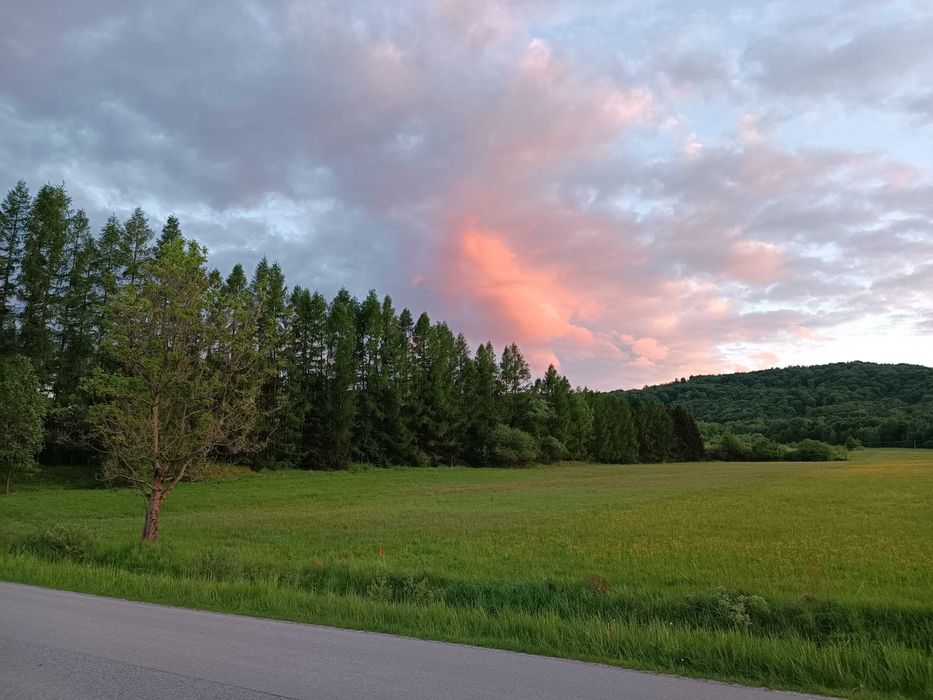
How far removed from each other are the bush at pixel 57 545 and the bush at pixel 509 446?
71.8 metres

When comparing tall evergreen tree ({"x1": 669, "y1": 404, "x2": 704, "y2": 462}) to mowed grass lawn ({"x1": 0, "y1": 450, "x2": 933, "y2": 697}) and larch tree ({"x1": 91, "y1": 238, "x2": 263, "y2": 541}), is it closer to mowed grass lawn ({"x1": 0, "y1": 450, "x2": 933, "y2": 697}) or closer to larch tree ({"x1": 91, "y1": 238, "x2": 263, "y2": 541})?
mowed grass lawn ({"x1": 0, "y1": 450, "x2": 933, "y2": 697})

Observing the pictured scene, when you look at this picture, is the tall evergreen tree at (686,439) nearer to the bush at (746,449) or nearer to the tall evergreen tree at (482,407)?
the bush at (746,449)

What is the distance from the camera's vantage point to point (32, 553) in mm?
15391

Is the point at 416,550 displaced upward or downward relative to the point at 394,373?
downward

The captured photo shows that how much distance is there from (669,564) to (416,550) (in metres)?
7.71

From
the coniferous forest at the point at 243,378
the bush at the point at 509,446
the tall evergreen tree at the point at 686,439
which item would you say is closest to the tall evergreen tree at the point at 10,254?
the coniferous forest at the point at 243,378

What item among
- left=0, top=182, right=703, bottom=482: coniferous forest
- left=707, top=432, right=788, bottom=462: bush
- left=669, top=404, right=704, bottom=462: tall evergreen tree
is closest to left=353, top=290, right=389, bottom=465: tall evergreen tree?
left=0, top=182, right=703, bottom=482: coniferous forest

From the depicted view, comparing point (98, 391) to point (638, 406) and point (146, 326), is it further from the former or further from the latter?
point (638, 406)

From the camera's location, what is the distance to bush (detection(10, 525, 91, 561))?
1546 cm

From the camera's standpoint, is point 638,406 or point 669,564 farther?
point 638,406

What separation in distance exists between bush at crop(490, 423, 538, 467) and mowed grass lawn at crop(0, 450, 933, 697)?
52.3 m

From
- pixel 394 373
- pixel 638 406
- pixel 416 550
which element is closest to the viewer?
pixel 416 550

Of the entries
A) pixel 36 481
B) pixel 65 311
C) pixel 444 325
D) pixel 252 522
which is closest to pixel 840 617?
pixel 252 522

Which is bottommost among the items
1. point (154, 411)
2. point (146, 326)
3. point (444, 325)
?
point (154, 411)
